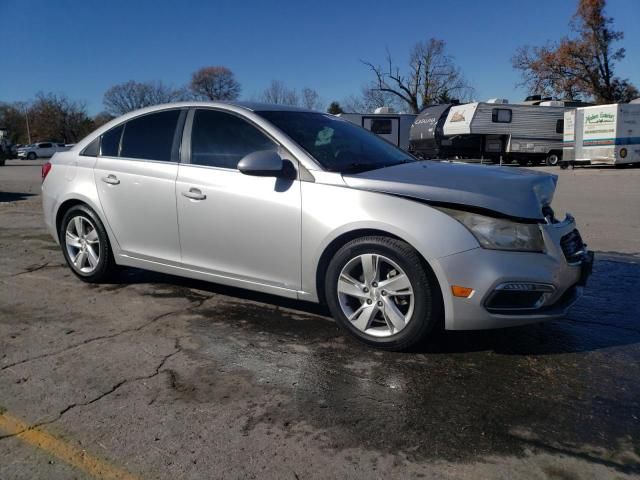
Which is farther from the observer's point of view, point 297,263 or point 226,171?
point 226,171

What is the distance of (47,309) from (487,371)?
3.42 metres

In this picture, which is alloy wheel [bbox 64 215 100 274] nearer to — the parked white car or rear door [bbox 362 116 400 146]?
rear door [bbox 362 116 400 146]

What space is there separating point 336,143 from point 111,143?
215 centimetres

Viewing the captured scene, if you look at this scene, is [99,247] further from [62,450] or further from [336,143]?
[62,450]

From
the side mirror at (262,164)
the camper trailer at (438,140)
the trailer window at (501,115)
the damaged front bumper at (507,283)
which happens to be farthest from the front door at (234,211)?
the trailer window at (501,115)

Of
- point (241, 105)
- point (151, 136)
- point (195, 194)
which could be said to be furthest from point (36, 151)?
point (195, 194)

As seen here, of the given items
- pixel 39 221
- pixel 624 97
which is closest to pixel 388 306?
pixel 39 221

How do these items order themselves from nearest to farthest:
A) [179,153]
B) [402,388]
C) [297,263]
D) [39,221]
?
[402,388] → [297,263] → [179,153] → [39,221]

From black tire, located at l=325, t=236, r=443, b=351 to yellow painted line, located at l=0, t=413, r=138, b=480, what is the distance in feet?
5.71

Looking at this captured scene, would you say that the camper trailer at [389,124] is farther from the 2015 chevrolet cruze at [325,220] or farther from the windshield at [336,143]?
the 2015 chevrolet cruze at [325,220]

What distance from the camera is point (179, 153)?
4.32 meters

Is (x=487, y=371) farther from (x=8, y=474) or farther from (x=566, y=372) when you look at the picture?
(x=8, y=474)

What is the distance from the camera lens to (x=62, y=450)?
236 cm

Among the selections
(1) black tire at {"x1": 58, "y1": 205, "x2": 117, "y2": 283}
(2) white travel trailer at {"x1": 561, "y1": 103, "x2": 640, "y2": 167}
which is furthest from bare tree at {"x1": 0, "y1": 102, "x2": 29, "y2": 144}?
(1) black tire at {"x1": 58, "y1": 205, "x2": 117, "y2": 283}
